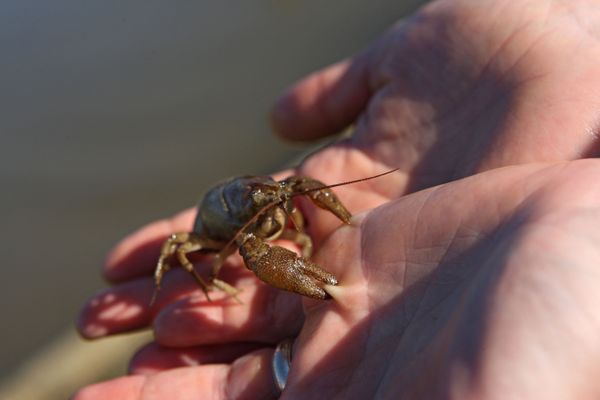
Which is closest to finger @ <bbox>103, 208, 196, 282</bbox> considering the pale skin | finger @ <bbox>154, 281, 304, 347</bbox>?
the pale skin

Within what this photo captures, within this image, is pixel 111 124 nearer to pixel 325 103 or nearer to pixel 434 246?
pixel 325 103

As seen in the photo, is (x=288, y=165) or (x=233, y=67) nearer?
(x=288, y=165)

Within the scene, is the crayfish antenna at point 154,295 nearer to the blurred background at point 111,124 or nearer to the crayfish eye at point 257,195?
the crayfish eye at point 257,195

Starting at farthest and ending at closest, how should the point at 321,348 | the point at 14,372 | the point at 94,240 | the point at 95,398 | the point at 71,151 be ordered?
the point at 71,151 < the point at 94,240 < the point at 14,372 < the point at 95,398 < the point at 321,348

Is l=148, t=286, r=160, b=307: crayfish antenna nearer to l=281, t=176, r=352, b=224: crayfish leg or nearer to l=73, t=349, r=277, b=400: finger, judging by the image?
l=73, t=349, r=277, b=400: finger

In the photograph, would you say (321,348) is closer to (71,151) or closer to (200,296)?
(200,296)

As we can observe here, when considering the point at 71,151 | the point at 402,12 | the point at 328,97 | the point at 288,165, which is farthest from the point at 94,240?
the point at 402,12

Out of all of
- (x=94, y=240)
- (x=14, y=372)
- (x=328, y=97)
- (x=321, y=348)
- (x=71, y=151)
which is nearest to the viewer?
(x=321, y=348)

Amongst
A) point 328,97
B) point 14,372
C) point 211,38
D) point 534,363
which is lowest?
point 14,372
